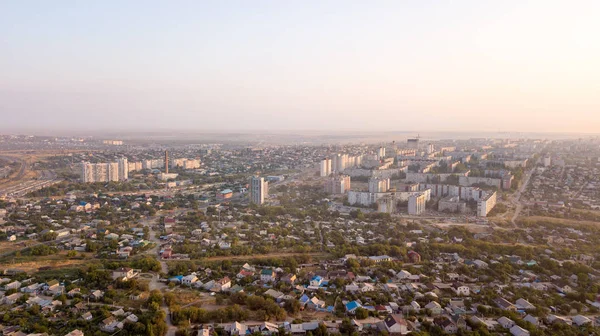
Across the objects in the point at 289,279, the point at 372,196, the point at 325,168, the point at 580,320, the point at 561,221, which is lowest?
the point at 580,320

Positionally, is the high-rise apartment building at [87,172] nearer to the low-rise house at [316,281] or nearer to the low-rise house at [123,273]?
the low-rise house at [123,273]

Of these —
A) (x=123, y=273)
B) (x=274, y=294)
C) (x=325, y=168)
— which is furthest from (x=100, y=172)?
(x=274, y=294)

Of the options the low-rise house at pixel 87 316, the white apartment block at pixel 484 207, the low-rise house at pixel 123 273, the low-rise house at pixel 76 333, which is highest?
the white apartment block at pixel 484 207

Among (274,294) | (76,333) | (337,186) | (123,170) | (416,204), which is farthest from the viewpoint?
(123,170)

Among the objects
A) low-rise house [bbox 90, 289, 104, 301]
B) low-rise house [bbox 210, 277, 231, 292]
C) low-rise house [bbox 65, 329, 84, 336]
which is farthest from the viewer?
low-rise house [bbox 210, 277, 231, 292]

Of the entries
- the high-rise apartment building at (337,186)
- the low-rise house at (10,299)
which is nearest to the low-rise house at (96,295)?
the low-rise house at (10,299)

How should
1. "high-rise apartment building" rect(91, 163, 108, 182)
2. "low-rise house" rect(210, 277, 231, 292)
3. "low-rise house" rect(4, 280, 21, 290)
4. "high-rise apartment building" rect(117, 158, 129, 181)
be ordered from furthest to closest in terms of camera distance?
"high-rise apartment building" rect(117, 158, 129, 181) < "high-rise apartment building" rect(91, 163, 108, 182) < "low-rise house" rect(210, 277, 231, 292) < "low-rise house" rect(4, 280, 21, 290)

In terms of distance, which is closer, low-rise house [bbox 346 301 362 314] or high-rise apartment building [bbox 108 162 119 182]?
low-rise house [bbox 346 301 362 314]

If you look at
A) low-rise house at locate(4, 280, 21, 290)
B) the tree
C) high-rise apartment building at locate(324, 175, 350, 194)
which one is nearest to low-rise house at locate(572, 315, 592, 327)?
the tree

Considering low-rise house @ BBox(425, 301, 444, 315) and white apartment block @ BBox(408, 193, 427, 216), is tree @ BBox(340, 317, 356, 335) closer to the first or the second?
low-rise house @ BBox(425, 301, 444, 315)

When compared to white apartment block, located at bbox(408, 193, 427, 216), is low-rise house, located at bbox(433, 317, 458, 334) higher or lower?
lower

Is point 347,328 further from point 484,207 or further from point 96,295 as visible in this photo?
point 484,207

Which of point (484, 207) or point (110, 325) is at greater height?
point (484, 207)
